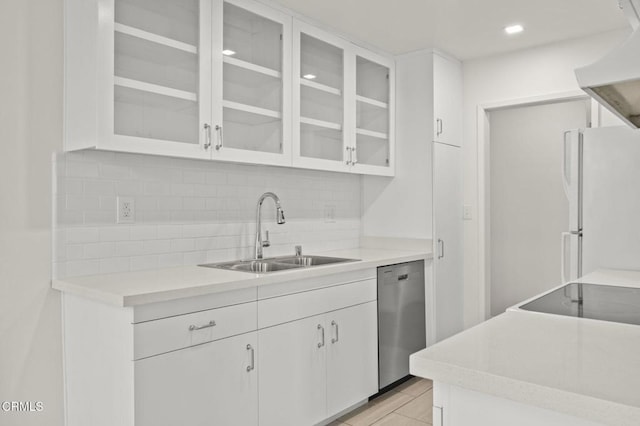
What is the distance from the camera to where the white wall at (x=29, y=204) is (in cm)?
204

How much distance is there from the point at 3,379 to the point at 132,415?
667mm

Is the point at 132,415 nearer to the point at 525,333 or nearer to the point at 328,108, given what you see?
the point at 525,333

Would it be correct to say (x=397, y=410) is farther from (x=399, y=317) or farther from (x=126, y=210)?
(x=126, y=210)

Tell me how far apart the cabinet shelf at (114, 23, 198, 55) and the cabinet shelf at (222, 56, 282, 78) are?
0.65ft

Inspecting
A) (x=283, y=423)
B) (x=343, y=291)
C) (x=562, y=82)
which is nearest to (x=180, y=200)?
(x=343, y=291)

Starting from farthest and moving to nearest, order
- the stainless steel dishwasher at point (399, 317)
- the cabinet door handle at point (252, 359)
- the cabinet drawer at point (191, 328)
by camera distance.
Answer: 1. the stainless steel dishwasher at point (399, 317)
2. the cabinet door handle at point (252, 359)
3. the cabinet drawer at point (191, 328)

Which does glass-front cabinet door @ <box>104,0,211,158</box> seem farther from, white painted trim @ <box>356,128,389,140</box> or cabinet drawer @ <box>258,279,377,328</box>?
white painted trim @ <box>356,128,389,140</box>

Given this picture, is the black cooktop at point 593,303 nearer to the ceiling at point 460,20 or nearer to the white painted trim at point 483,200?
the ceiling at point 460,20

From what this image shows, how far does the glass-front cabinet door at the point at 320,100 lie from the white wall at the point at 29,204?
1.29 meters

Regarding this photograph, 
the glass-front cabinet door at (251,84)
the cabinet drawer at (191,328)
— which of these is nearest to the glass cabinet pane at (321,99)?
the glass-front cabinet door at (251,84)

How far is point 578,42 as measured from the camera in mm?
3428

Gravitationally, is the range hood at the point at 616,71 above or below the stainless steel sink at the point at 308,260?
above

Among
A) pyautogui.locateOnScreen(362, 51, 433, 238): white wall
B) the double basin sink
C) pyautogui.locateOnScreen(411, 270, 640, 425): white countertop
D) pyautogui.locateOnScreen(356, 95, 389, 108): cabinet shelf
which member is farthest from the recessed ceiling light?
pyautogui.locateOnScreen(411, 270, 640, 425): white countertop

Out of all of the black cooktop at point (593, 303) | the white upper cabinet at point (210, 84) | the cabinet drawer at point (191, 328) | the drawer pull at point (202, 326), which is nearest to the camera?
the black cooktop at point (593, 303)
